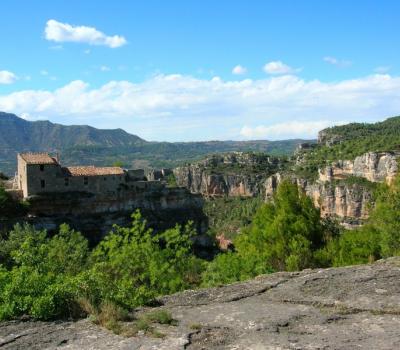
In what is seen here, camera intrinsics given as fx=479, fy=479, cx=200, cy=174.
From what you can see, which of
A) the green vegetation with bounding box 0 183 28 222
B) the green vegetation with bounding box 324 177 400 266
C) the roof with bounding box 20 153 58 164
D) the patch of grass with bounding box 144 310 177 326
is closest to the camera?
the patch of grass with bounding box 144 310 177 326

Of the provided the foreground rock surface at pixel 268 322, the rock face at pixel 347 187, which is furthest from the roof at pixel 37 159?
the rock face at pixel 347 187

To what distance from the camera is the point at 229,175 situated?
17588 cm


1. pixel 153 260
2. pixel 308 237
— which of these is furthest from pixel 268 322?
pixel 308 237

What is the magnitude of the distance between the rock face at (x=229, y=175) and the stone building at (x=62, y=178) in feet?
354

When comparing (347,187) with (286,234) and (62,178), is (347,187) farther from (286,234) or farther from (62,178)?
(286,234)

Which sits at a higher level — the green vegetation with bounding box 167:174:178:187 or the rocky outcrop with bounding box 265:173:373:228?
the green vegetation with bounding box 167:174:178:187

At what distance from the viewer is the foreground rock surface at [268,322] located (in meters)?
9.34

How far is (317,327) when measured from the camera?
1009 centimetres

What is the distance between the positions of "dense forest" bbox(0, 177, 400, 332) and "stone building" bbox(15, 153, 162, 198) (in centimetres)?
966

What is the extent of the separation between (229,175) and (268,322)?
16574 centimetres

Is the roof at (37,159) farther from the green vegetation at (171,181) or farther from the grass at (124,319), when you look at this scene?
the green vegetation at (171,181)

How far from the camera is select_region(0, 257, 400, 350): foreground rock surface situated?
934 cm

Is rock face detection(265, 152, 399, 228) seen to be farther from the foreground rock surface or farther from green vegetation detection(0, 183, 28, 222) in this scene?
the foreground rock surface

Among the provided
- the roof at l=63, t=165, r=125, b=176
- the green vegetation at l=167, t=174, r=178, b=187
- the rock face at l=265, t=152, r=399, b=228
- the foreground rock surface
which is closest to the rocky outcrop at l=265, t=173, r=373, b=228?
the rock face at l=265, t=152, r=399, b=228
